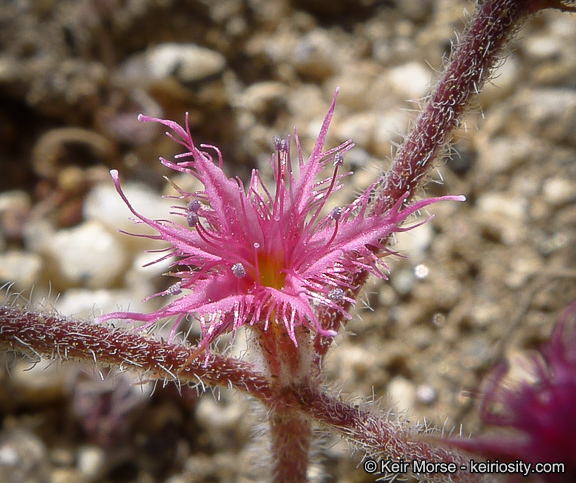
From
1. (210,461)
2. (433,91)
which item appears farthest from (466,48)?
(210,461)

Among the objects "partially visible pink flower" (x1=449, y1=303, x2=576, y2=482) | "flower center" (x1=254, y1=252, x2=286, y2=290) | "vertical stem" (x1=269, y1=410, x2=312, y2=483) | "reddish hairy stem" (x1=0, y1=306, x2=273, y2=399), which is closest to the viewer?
"partially visible pink flower" (x1=449, y1=303, x2=576, y2=482)

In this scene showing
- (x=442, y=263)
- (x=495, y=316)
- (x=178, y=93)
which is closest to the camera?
(x=495, y=316)

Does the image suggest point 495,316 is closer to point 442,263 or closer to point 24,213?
point 442,263

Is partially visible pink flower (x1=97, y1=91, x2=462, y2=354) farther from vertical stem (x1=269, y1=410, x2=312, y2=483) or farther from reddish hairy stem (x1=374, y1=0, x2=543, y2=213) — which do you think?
vertical stem (x1=269, y1=410, x2=312, y2=483)

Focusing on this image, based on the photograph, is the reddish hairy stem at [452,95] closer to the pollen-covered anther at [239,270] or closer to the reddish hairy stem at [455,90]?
the reddish hairy stem at [455,90]

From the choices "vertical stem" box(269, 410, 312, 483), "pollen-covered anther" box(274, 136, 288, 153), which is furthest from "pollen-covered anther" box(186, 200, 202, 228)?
"vertical stem" box(269, 410, 312, 483)

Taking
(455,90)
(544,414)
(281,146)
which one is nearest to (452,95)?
(455,90)

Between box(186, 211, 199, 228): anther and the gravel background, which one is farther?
the gravel background
